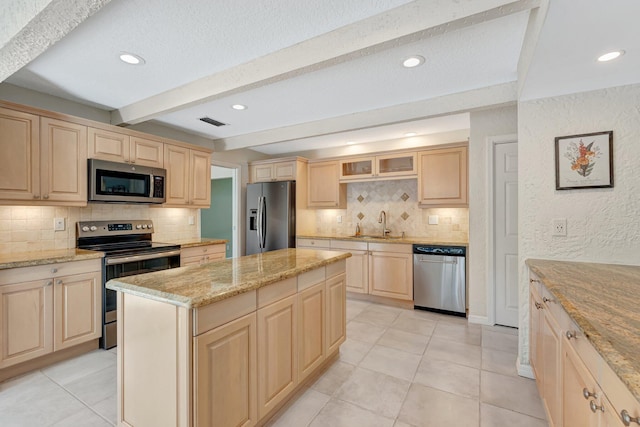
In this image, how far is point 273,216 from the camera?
4.74 meters

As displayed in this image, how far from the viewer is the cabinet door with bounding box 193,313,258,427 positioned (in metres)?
1.28

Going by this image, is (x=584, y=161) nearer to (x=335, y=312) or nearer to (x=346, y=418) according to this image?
(x=335, y=312)

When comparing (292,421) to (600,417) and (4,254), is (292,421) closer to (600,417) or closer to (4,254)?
(600,417)

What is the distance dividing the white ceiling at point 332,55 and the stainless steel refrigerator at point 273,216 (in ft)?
5.18

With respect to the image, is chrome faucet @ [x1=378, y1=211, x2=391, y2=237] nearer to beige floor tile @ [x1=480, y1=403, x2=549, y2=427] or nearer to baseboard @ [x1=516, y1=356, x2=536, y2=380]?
baseboard @ [x1=516, y1=356, x2=536, y2=380]

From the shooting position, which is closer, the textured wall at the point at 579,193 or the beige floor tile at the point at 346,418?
the beige floor tile at the point at 346,418

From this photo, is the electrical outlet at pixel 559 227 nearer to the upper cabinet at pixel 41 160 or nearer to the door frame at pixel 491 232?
the door frame at pixel 491 232

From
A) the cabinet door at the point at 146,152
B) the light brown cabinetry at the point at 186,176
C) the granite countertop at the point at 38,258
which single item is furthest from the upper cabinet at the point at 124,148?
the granite countertop at the point at 38,258

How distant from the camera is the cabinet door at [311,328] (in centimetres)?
195

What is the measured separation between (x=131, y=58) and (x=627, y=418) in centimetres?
310

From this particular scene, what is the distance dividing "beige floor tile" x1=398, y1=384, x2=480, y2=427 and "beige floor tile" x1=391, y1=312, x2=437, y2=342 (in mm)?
1051

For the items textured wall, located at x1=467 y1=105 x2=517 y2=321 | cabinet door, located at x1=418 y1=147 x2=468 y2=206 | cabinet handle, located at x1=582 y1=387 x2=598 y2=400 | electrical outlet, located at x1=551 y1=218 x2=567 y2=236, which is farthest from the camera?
cabinet door, located at x1=418 y1=147 x2=468 y2=206

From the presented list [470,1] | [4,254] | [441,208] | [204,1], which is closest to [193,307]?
[204,1]

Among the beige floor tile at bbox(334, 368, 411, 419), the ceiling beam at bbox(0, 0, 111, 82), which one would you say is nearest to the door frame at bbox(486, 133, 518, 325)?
the beige floor tile at bbox(334, 368, 411, 419)
